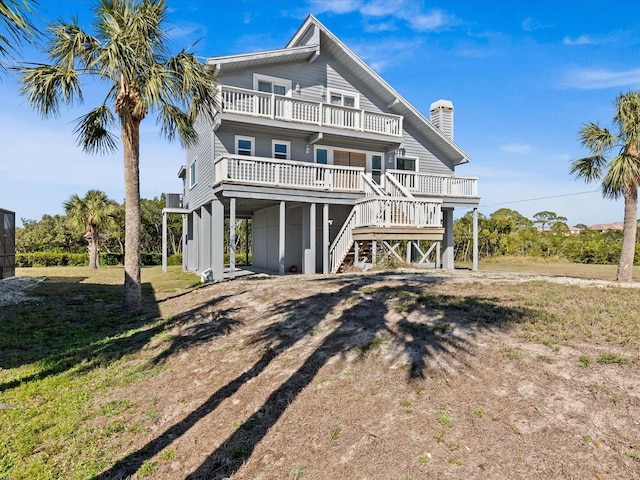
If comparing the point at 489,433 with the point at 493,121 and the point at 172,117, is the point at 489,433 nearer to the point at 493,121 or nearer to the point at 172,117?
the point at 172,117

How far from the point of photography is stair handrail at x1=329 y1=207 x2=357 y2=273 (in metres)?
14.7

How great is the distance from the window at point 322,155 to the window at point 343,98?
7.54ft

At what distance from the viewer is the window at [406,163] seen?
19.2 meters

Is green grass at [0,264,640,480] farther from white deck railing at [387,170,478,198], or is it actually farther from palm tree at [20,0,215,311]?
white deck railing at [387,170,478,198]

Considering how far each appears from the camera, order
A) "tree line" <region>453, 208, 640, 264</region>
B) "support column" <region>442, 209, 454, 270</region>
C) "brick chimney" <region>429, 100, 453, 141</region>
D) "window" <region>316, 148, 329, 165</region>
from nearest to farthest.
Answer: "window" <region>316, 148, 329, 165</region> → "support column" <region>442, 209, 454, 270</region> → "brick chimney" <region>429, 100, 453, 141</region> → "tree line" <region>453, 208, 640, 264</region>

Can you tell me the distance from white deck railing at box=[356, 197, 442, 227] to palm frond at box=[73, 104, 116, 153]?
26.1 ft

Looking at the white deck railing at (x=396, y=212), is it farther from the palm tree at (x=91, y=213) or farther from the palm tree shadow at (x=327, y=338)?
the palm tree at (x=91, y=213)

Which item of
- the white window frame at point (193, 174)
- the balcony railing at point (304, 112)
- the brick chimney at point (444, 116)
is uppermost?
the brick chimney at point (444, 116)

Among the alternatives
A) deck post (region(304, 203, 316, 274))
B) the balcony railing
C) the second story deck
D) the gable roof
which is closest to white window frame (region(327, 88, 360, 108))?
the gable roof

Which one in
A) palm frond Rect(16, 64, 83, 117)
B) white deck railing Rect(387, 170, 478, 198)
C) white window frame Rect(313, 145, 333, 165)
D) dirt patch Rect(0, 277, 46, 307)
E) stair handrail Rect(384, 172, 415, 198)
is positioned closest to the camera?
palm frond Rect(16, 64, 83, 117)

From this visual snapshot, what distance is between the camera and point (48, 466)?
143 inches

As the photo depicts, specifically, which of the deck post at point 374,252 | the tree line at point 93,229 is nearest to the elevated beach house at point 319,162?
the deck post at point 374,252

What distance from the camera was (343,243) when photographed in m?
15.0

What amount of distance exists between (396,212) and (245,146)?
634 centimetres
